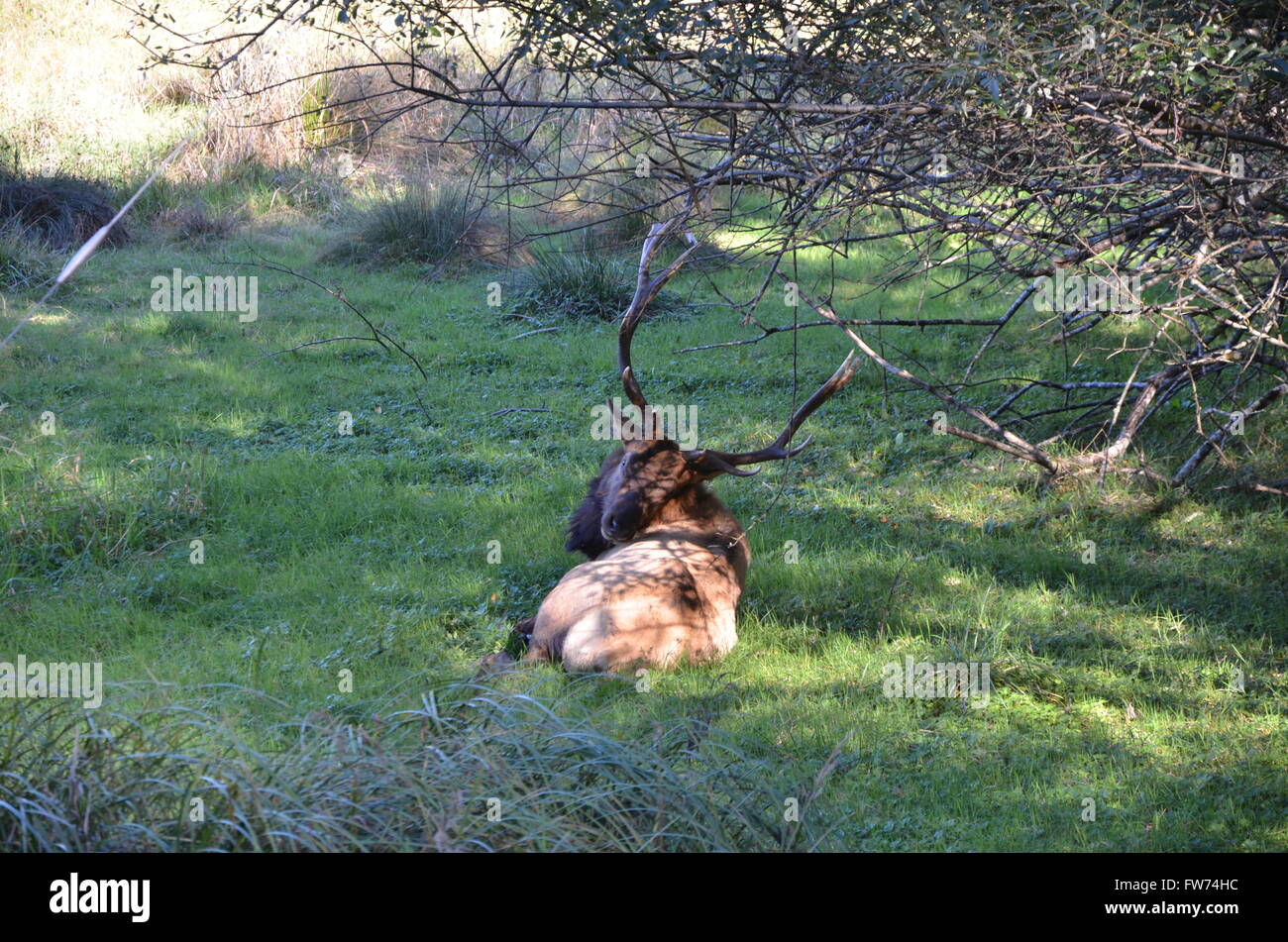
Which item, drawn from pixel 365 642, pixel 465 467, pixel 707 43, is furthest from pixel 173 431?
pixel 707 43

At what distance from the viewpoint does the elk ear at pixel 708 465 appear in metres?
6.96

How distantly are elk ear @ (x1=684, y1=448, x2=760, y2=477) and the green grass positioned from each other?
0.58 meters

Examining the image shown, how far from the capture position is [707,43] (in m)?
5.70

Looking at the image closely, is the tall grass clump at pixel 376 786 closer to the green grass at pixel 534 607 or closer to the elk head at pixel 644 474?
the green grass at pixel 534 607

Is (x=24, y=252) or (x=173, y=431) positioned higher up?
(x=24, y=252)

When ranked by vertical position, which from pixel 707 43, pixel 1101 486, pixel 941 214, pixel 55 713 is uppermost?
pixel 707 43

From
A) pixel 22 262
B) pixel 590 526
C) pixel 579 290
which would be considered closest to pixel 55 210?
pixel 22 262

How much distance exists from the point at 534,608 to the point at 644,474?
1.05 m

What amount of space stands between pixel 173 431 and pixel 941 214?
6541 millimetres

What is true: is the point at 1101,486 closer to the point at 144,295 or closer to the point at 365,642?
the point at 365,642

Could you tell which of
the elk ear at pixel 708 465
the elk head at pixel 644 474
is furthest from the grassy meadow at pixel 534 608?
the elk ear at pixel 708 465

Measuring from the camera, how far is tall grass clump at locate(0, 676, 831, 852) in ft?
11.1

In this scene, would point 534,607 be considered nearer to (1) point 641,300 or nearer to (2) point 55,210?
(1) point 641,300

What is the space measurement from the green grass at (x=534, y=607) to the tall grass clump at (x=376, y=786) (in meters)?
0.02
